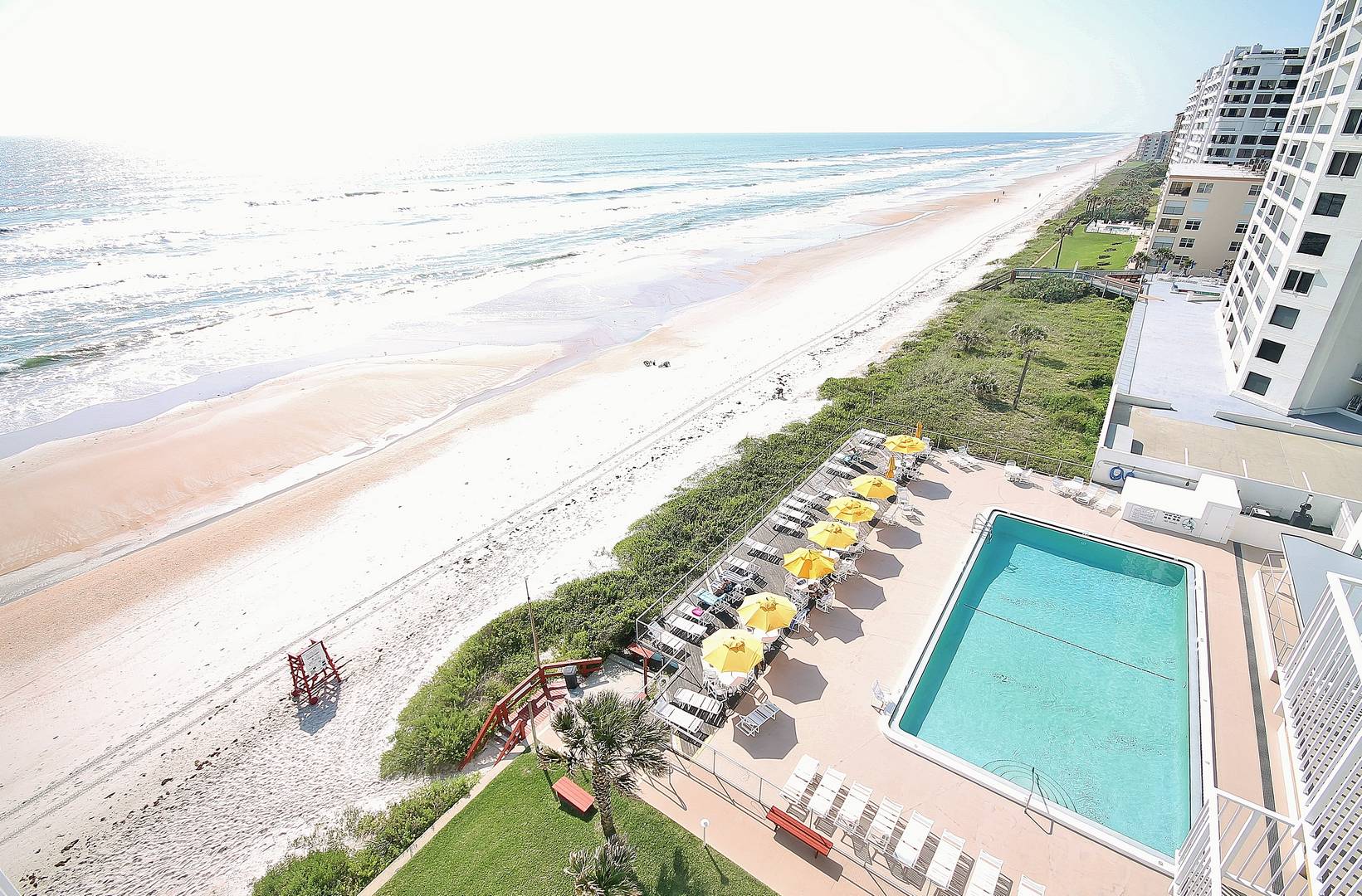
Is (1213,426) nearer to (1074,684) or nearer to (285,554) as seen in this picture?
(1074,684)

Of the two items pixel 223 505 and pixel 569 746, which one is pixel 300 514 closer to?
pixel 223 505

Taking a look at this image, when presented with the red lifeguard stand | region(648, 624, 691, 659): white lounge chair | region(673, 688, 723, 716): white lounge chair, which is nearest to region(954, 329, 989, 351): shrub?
region(648, 624, 691, 659): white lounge chair

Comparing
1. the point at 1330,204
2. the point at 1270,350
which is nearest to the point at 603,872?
the point at 1270,350

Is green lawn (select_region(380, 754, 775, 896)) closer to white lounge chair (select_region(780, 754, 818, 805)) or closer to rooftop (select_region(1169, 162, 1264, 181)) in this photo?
white lounge chair (select_region(780, 754, 818, 805))

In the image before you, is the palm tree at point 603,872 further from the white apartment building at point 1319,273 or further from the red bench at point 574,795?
the white apartment building at point 1319,273

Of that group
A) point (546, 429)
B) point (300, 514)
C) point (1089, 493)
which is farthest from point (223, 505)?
point (1089, 493)
